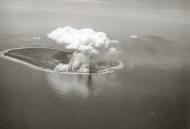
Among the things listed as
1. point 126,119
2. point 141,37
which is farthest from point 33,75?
point 141,37

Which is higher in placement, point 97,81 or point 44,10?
point 44,10

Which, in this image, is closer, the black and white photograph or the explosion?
the black and white photograph

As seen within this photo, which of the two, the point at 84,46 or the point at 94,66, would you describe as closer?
the point at 94,66

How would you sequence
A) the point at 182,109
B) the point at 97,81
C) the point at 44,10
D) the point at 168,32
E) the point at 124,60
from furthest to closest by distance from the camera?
1. the point at 44,10
2. the point at 168,32
3. the point at 124,60
4. the point at 97,81
5. the point at 182,109

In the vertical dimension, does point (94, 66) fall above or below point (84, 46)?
below

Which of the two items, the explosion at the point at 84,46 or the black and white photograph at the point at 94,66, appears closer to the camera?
the black and white photograph at the point at 94,66

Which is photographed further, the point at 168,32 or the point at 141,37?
the point at 168,32

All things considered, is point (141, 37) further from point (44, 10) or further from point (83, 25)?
point (44, 10)

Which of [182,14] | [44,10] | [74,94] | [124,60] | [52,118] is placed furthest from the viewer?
[44,10]
